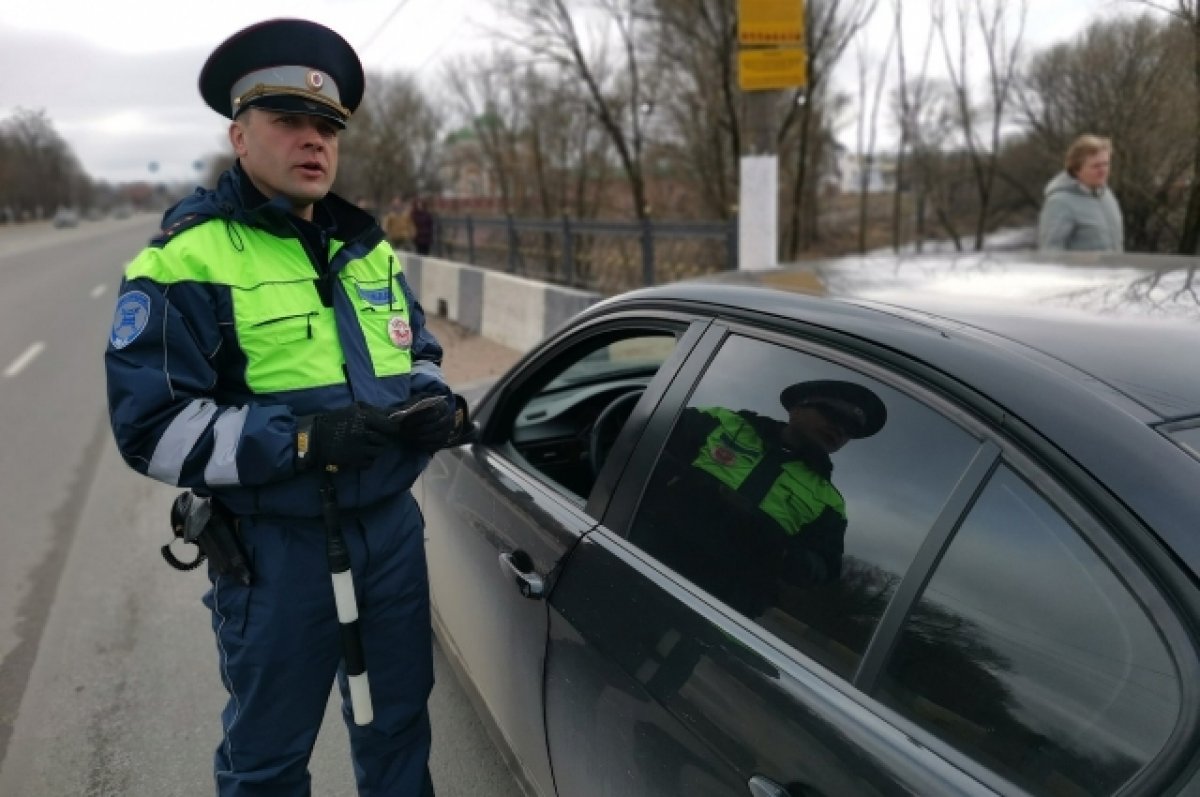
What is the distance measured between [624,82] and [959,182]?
14.8 m

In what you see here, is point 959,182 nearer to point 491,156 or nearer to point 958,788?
point 491,156

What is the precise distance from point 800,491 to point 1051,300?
722 mm

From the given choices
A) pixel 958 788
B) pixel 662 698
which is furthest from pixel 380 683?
pixel 958 788

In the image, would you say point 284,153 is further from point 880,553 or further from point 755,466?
point 880,553

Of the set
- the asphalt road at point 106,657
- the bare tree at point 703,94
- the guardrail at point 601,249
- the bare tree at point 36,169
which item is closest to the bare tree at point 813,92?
the bare tree at point 703,94

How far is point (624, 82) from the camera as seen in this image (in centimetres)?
2161

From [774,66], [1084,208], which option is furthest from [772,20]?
[1084,208]

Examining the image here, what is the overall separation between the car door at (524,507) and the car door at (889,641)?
0.23 meters

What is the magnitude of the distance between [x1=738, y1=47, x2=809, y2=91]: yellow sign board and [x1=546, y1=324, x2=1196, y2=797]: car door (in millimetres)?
4977

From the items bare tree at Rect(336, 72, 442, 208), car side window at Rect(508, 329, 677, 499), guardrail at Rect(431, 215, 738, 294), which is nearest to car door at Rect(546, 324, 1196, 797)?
car side window at Rect(508, 329, 677, 499)

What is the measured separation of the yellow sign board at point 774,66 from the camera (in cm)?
608

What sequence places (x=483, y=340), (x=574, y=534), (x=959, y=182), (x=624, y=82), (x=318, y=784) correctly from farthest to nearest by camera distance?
1. (x=959, y=182)
2. (x=624, y=82)
3. (x=483, y=340)
4. (x=318, y=784)
5. (x=574, y=534)

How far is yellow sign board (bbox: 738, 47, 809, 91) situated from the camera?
6.08 m

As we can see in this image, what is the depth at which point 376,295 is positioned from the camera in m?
2.09
